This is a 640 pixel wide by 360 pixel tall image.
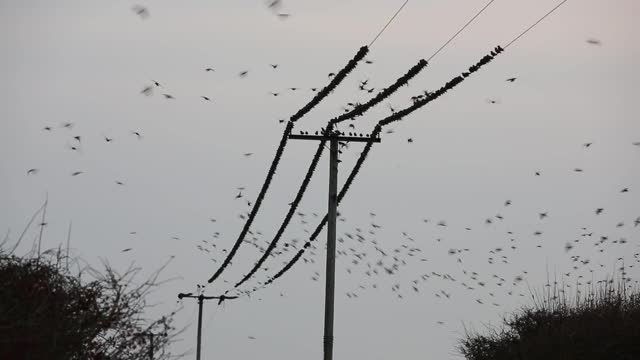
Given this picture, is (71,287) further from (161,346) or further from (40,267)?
(161,346)

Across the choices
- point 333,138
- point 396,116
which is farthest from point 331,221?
point 396,116

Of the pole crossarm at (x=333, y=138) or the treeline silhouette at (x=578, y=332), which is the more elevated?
the pole crossarm at (x=333, y=138)

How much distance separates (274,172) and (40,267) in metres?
12.5

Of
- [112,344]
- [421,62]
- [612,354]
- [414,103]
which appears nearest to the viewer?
[112,344]

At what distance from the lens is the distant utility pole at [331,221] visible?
2122cm

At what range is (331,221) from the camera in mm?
21328

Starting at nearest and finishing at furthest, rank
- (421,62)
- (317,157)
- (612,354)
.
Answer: (421,62)
(612,354)
(317,157)

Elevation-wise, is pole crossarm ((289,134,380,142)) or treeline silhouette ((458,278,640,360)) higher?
pole crossarm ((289,134,380,142))

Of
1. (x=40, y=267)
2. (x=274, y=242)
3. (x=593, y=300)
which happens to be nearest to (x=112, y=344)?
(x=40, y=267)

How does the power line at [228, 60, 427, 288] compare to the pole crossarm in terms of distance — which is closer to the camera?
the power line at [228, 60, 427, 288]

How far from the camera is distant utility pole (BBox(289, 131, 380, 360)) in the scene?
21.2m

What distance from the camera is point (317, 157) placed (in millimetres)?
20844

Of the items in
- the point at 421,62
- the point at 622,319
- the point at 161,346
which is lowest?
the point at 161,346

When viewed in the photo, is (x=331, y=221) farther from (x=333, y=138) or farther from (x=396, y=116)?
(x=396, y=116)
